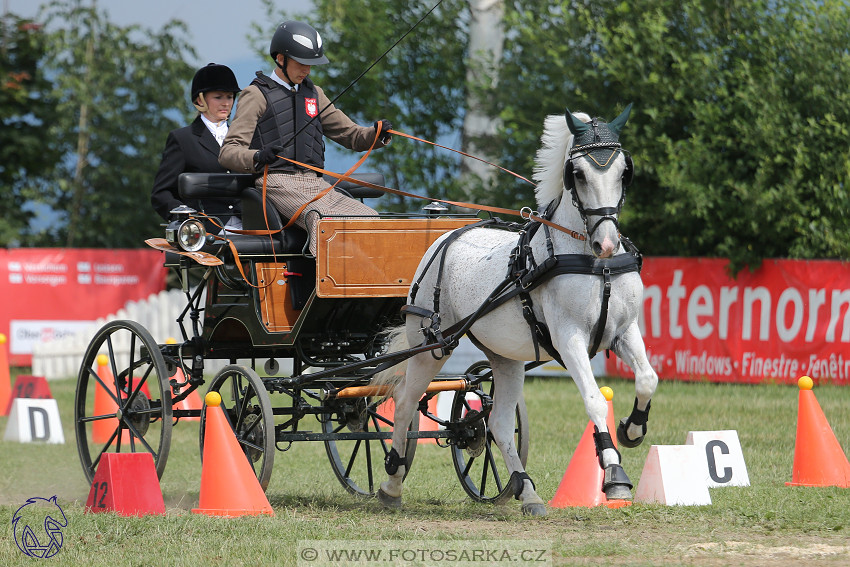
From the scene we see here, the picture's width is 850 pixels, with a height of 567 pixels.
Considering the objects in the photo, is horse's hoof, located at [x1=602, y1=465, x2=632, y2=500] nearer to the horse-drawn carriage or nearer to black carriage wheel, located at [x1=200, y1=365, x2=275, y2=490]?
the horse-drawn carriage

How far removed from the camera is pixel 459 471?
734 centimetres

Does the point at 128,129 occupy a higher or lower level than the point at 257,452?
higher

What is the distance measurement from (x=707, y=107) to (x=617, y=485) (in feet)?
35.2

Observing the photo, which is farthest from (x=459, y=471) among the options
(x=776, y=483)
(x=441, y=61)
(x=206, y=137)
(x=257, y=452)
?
(x=441, y=61)

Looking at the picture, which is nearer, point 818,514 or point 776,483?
point 818,514

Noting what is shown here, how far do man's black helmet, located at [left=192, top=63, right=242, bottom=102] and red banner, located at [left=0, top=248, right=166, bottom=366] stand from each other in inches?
434

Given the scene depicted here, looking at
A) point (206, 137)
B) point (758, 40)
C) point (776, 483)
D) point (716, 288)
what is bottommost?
point (776, 483)

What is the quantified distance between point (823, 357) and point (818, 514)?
819 centimetres

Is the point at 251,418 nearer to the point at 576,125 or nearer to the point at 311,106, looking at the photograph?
the point at 311,106

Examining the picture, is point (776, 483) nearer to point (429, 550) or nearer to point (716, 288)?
point (429, 550)

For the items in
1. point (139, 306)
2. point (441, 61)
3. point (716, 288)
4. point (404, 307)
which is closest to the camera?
point (404, 307)

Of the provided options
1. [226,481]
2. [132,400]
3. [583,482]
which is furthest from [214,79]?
[583,482]

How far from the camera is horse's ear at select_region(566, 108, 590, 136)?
541cm

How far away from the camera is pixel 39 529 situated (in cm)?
570
